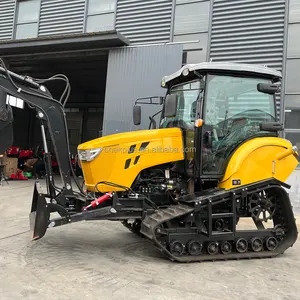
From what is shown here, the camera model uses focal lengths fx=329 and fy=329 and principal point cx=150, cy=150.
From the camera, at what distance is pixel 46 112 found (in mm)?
4273

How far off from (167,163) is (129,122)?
4.61 m

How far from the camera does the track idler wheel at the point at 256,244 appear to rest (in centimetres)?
459

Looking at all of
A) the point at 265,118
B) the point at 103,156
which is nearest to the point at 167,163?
the point at 103,156

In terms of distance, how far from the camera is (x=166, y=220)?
4.16 m

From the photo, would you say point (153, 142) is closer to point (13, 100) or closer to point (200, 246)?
point (200, 246)

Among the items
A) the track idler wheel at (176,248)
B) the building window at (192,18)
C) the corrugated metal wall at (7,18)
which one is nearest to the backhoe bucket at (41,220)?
the track idler wheel at (176,248)

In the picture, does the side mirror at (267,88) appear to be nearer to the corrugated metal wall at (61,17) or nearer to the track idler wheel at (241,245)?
Result: the track idler wheel at (241,245)

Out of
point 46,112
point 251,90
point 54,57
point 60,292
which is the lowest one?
point 60,292

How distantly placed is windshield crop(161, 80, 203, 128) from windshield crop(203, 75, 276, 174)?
0.19 metres

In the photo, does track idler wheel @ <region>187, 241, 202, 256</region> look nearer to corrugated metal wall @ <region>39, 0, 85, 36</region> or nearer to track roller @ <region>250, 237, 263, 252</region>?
track roller @ <region>250, 237, 263, 252</region>

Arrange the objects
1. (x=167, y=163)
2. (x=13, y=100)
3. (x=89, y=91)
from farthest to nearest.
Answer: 1. (x=89, y=91)
2. (x=167, y=163)
3. (x=13, y=100)

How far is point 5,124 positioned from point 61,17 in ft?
28.6

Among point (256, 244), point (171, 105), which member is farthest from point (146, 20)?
point (256, 244)

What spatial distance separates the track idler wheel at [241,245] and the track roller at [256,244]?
96 millimetres
